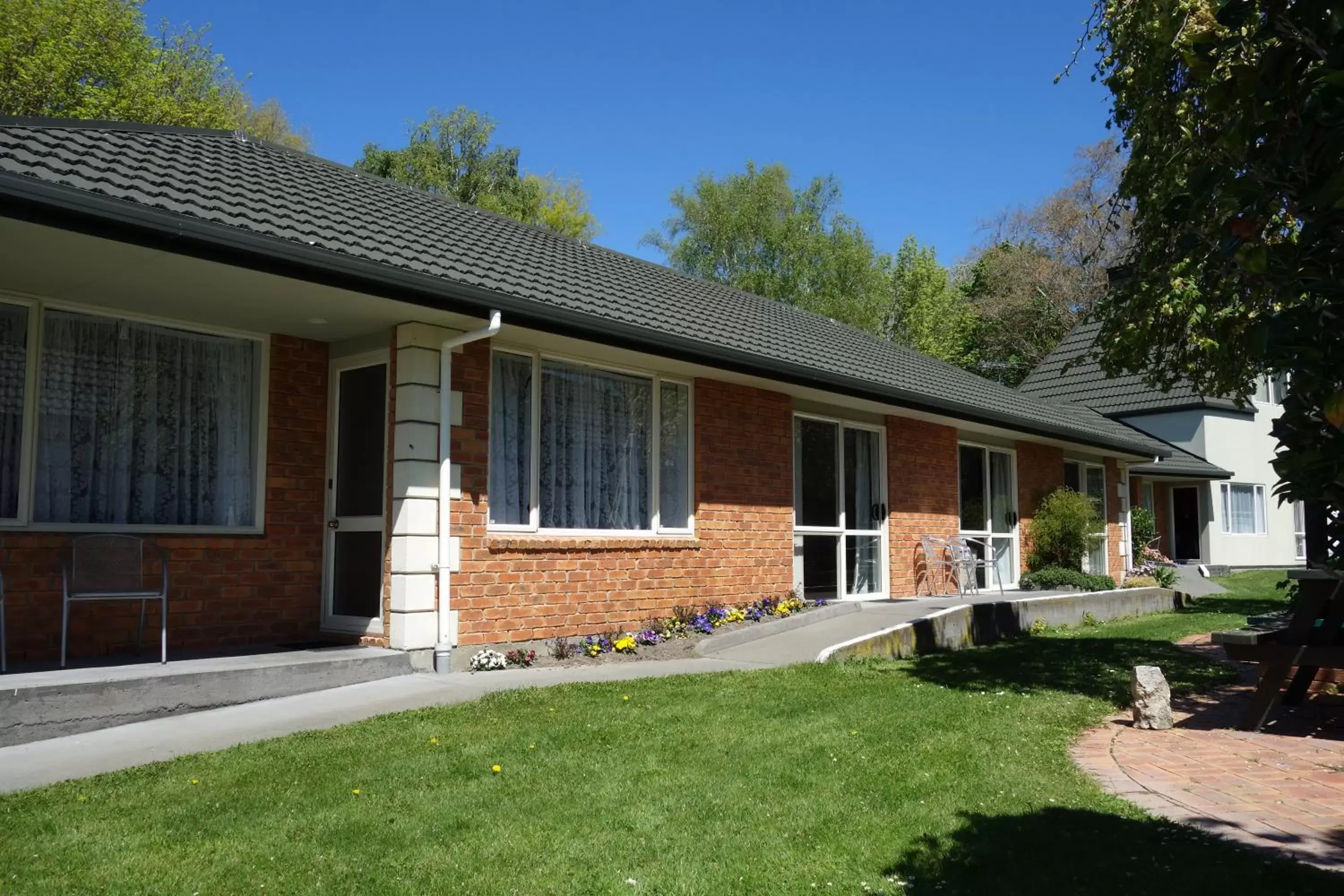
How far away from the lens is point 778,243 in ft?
142

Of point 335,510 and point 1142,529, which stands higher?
point 335,510

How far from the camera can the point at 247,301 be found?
26.7 ft

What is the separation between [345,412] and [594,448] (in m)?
2.40

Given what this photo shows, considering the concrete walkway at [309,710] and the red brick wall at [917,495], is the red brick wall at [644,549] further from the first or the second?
the red brick wall at [917,495]

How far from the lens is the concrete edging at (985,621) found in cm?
1016

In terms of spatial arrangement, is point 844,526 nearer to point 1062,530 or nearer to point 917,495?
point 917,495

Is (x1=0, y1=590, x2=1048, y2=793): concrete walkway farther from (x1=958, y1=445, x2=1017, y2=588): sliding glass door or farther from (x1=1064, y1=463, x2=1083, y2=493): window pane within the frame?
(x1=1064, y1=463, x2=1083, y2=493): window pane

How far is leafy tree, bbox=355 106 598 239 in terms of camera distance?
37125mm

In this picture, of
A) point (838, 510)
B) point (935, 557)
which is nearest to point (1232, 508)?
point (935, 557)

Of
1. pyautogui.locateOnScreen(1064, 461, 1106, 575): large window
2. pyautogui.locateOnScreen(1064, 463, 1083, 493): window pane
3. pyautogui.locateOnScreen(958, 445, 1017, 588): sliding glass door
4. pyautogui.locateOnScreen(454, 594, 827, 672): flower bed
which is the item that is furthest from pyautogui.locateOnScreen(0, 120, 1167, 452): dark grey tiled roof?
pyautogui.locateOnScreen(1064, 461, 1106, 575): large window

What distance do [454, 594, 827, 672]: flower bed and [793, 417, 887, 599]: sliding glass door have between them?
1573mm

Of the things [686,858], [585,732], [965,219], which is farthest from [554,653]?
[965,219]

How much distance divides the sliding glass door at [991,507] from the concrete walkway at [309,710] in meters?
6.60

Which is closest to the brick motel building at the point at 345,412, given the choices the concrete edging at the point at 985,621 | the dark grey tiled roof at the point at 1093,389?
the concrete edging at the point at 985,621
